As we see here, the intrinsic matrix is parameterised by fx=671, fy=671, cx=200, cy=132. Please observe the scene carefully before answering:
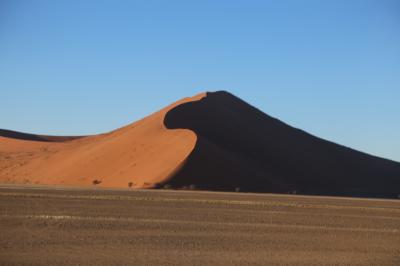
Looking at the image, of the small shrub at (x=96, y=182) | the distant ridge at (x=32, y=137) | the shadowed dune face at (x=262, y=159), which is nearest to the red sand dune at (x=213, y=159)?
the shadowed dune face at (x=262, y=159)

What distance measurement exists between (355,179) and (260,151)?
29.4 ft

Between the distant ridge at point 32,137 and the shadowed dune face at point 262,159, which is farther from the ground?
the shadowed dune face at point 262,159

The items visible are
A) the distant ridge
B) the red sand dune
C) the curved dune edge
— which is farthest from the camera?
the distant ridge

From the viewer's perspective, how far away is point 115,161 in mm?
55812

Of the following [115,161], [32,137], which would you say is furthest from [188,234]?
[32,137]

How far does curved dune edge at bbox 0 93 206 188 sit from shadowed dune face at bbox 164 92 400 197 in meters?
1.40

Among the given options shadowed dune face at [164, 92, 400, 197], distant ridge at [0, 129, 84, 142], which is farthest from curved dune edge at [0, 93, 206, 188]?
distant ridge at [0, 129, 84, 142]

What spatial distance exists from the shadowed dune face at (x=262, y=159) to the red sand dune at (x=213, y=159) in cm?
8

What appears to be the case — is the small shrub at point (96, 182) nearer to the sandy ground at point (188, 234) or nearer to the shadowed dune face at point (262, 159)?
the shadowed dune face at point (262, 159)

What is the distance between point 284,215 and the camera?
2445 cm

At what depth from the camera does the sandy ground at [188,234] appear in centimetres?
1485

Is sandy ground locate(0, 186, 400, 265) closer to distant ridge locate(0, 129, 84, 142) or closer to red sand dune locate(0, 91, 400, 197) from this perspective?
red sand dune locate(0, 91, 400, 197)

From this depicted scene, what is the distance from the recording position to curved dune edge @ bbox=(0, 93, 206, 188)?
162 ft

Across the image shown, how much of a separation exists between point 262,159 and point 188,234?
4109cm
